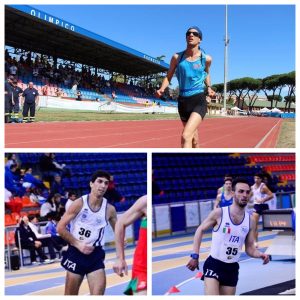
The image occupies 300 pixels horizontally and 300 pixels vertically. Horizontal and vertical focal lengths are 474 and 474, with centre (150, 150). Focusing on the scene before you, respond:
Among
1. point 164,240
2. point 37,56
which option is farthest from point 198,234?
point 37,56

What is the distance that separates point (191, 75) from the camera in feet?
12.0

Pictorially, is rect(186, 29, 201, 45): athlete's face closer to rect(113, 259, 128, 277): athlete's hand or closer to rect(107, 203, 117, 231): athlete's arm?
rect(107, 203, 117, 231): athlete's arm

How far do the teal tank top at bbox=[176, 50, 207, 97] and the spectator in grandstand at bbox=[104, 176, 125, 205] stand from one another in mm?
935

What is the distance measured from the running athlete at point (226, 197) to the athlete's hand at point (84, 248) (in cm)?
107

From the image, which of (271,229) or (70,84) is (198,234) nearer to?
(271,229)

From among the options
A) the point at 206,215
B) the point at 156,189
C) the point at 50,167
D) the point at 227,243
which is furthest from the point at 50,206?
the point at 227,243

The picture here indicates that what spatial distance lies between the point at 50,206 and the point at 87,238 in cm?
91

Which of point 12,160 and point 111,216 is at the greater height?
point 12,160

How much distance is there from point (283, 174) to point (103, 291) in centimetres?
198

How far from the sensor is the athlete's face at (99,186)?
12.0ft

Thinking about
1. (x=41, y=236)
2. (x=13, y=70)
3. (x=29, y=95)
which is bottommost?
(x=41, y=236)

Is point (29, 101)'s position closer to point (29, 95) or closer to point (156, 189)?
point (29, 95)

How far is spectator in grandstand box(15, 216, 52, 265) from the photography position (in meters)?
4.44

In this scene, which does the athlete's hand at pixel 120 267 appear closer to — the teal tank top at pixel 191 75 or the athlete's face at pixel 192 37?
the teal tank top at pixel 191 75
